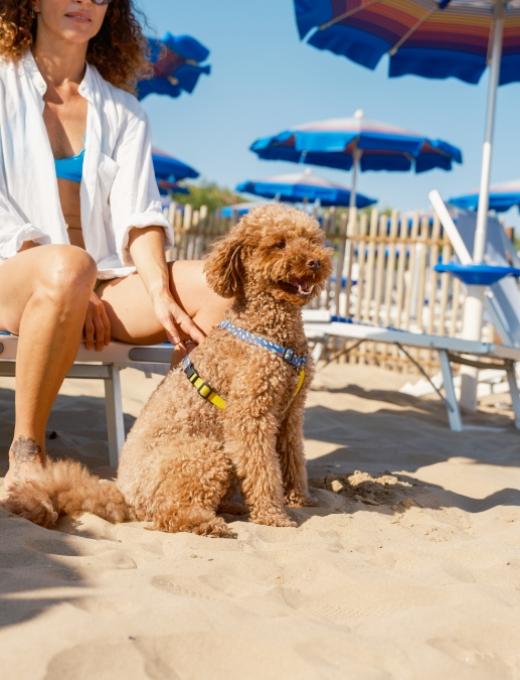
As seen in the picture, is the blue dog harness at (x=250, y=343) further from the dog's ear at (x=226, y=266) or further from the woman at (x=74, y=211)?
the woman at (x=74, y=211)

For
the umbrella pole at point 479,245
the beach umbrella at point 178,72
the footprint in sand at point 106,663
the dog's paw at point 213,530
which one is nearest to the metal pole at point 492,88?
the umbrella pole at point 479,245

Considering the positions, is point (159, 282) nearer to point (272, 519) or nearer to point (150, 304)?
point (150, 304)

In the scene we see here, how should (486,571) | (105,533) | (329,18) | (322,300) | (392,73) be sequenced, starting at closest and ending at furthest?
(486,571) < (105,533) < (329,18) < (392,73) < (322,300)

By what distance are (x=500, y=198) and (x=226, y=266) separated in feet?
47.5

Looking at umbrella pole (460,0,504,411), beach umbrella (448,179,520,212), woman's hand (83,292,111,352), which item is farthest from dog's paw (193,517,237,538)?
beach umbrella (448,179,520,212)

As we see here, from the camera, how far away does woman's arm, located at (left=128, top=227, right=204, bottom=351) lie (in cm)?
304

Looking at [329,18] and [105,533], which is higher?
[329,18]

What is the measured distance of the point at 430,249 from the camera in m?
10.0

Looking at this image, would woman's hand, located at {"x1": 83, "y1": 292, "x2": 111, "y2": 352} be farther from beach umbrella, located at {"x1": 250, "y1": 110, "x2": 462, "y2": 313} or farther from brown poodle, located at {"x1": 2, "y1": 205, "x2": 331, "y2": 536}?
beach umbrella, located at {"x1": 250, "y1": 110, "x2": 462, "y2": 313}

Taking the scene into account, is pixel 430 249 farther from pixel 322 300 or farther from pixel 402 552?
pixel 402 552

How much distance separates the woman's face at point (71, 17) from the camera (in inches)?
132

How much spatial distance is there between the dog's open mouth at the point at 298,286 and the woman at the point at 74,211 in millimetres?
440

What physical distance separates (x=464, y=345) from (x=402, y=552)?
139 inches

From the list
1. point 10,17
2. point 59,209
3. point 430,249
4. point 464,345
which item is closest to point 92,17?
point 10,17
